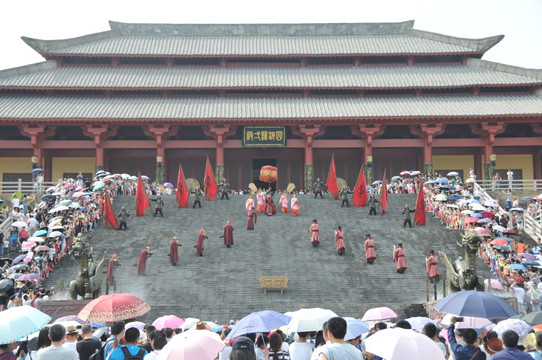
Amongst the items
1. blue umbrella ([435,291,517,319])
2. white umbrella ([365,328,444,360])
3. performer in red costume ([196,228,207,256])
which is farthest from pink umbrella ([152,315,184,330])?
performer in red costume ([196,228,207,256])

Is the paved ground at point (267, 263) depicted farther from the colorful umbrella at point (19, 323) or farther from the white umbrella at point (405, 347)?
the white umbrella at point (405, 347)

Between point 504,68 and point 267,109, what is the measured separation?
14963 millimetres

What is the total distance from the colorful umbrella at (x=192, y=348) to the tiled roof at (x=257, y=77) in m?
29.7

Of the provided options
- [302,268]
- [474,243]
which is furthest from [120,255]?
[474,243]

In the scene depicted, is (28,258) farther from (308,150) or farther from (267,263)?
(308,150)

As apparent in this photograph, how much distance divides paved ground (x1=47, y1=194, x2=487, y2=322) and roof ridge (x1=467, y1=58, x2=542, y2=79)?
1575 cm

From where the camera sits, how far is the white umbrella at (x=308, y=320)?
25.5 ft

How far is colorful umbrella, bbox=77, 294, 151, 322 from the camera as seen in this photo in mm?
9180

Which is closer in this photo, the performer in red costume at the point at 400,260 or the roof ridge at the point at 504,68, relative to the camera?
the performer in red costume at the point at 400,260

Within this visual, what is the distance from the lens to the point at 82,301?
15258 millimetres

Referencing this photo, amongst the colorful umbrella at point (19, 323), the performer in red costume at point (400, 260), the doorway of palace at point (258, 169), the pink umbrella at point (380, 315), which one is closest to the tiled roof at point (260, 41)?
the doorway of palace at point (258, 169)

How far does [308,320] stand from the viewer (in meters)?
7.97

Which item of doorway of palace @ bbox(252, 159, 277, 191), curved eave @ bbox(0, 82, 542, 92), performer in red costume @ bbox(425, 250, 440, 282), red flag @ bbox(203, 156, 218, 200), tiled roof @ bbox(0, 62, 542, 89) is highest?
tiled roof @ bbox(0, 62, 542, 89)

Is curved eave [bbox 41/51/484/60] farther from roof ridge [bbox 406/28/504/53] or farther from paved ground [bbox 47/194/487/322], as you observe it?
paved ground [bbox 47/194/487/322]
